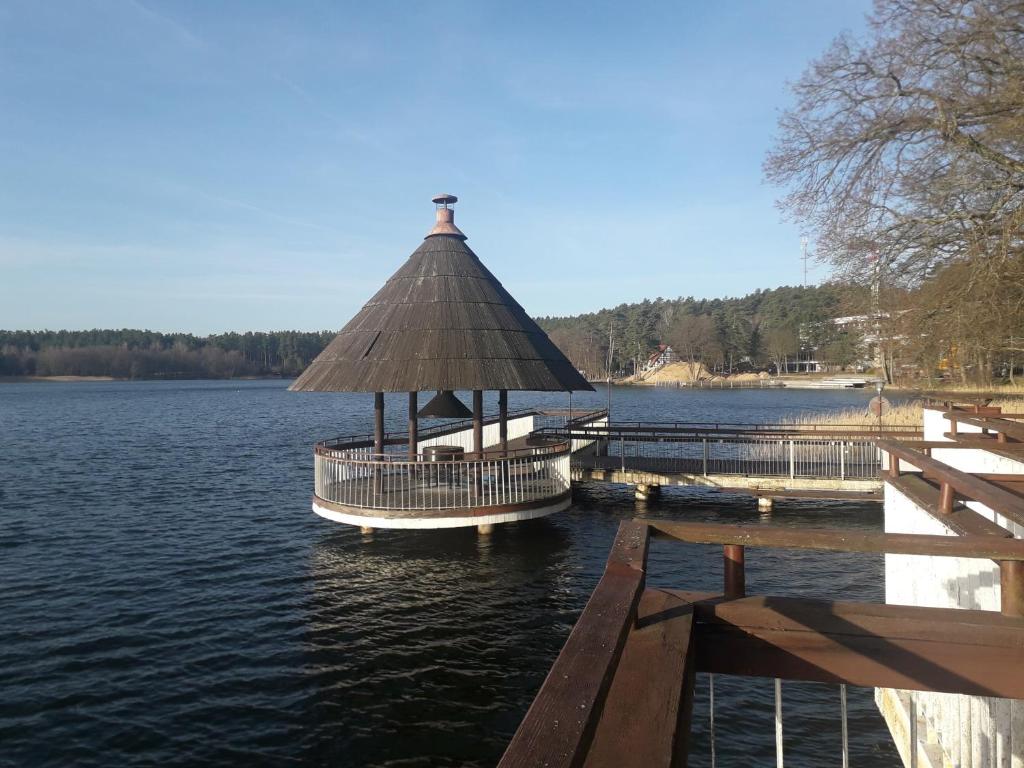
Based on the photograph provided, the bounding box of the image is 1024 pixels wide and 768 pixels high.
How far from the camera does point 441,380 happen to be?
49.1ft

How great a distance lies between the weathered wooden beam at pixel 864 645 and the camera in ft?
10.1

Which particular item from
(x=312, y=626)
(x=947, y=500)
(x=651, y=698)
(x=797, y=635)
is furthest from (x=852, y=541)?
(x=312, y=626)

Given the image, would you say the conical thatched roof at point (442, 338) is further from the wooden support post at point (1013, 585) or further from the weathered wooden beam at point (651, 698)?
the wooden support post at point (1013, 585)

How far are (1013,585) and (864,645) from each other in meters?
0.78

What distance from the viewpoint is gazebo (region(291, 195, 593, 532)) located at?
14.9m

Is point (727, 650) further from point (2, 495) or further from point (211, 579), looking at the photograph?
point (2, 495)

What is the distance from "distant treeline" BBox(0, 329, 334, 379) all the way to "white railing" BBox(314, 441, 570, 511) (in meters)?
153

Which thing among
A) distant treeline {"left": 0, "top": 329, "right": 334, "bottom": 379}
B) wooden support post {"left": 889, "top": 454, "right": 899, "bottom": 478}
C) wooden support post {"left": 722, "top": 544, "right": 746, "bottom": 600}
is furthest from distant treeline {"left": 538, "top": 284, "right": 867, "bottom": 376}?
wooden support post {"left": 722, "top": 544, "right": 746, "bottom": 600}

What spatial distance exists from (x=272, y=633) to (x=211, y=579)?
3770 mm

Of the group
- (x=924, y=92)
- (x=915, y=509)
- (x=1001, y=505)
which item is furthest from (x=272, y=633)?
(x=924, y=92)

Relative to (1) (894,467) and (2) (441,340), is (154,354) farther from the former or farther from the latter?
(1) (894,467)

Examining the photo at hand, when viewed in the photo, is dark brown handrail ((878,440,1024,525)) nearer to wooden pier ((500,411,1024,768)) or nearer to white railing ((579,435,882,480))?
wooden pier ((500,411,1024,768))

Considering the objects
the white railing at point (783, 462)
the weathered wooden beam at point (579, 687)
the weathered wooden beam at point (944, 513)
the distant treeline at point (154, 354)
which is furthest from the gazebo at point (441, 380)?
the distant treeline at point (154, 354)

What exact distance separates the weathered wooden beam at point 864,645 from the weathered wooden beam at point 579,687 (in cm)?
85
